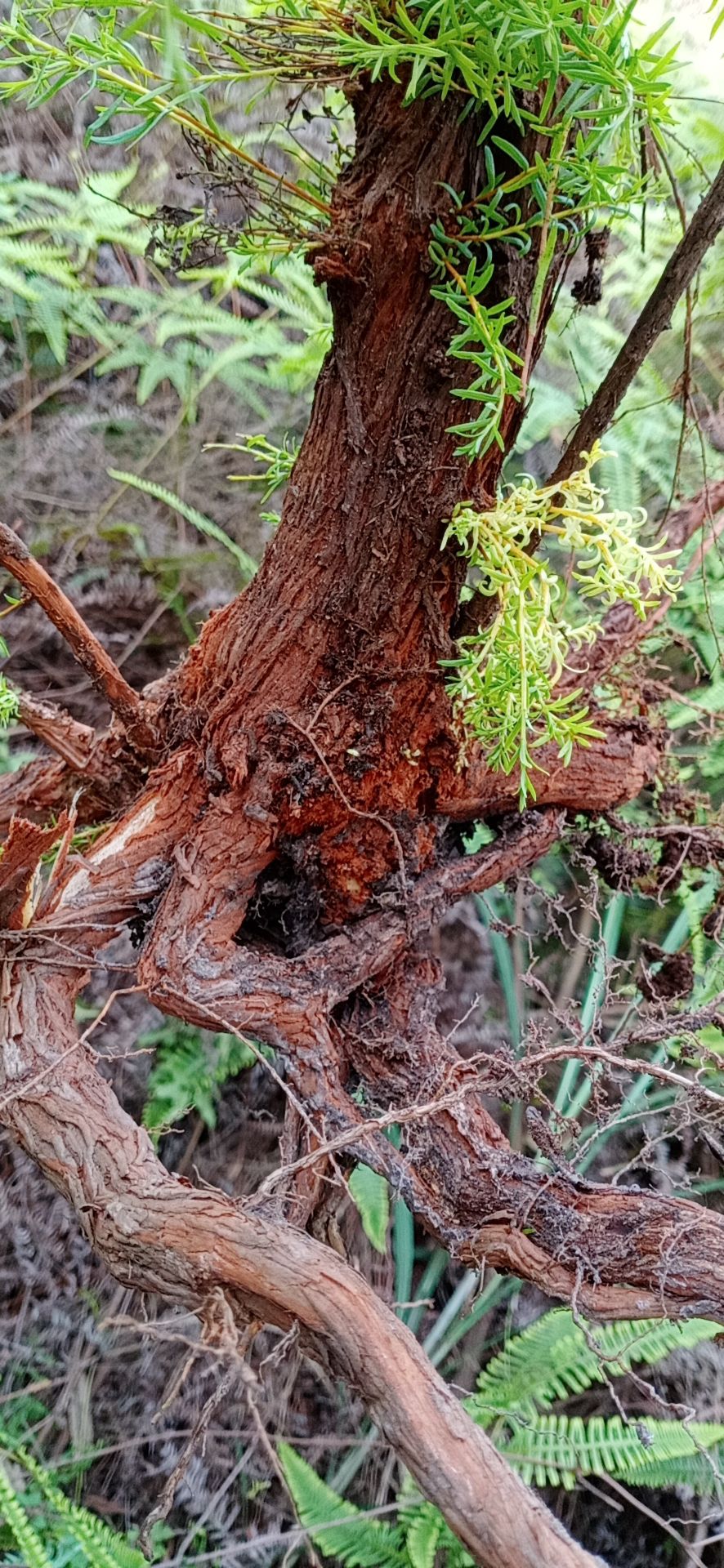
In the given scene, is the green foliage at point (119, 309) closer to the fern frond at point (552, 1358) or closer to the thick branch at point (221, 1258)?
the thick branch at point (221, 1258)

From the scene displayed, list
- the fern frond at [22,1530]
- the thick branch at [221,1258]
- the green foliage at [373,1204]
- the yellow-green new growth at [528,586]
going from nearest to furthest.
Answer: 1. the thick branch at [221,1258]
2. the yellow-green new growth at [528,586]
3. the fern frond at [22,1530]
4. the green foliage at [373,1204]

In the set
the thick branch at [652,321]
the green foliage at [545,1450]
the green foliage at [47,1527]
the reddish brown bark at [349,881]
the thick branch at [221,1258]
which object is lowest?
the green foliage at [47,1527]

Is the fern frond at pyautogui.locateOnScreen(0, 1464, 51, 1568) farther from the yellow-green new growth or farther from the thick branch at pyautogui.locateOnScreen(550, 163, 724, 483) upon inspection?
the thick branch at pyautogui.locateOnScreen(550, 163, 724, 483)

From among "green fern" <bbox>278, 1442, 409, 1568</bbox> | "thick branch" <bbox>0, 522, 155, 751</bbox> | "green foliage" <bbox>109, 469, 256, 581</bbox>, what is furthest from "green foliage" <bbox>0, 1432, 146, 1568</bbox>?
"green foliage" <bbox>109, 469, 256, 581</bbox>

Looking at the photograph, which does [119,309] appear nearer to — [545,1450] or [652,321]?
[652,321]

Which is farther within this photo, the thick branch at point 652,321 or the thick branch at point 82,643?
the thick branch at point 82,643

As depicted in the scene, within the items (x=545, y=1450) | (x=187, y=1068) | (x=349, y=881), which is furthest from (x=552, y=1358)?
(x=349, y=881)

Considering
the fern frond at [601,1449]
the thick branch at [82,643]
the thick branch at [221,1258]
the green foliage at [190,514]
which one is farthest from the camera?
the green foliage at [190,514]

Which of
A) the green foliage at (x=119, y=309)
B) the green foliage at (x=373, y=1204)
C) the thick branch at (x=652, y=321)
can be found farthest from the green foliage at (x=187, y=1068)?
the green foliage at (x=119, y=309)
